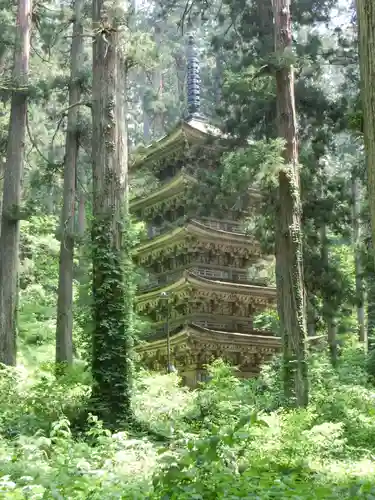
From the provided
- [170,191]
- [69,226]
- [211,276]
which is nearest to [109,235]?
[69,226]

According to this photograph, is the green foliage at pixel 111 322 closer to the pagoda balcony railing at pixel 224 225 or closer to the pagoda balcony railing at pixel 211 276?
the pagoda balcony railing at pixel 211 276

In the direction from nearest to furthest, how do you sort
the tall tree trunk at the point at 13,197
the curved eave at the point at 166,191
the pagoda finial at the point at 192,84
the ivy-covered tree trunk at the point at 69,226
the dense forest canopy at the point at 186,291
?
the dense forest canopy at the point at 186,291 < the tall tree trunk at the point at 13,197 < the ivy-covered tree trunk at the point at 69,226 < the curved eave at the point at 166,191 < the pagoda finial at the point at 192,84

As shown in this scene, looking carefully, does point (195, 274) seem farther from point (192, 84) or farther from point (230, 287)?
point (192, 84)

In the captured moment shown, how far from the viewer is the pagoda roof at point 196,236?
76.3 ft

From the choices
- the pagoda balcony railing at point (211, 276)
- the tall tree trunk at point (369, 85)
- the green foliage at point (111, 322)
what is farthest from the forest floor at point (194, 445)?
the pagoda balcony railing at point (211, 276)

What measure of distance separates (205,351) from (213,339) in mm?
583

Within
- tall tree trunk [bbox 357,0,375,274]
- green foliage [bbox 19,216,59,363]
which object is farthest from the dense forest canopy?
green foliage [bbox 19,216,59,363]

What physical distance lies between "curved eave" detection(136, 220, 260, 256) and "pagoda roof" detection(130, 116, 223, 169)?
283 cm

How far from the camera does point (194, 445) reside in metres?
4.75

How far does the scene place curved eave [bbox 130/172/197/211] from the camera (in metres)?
23.4

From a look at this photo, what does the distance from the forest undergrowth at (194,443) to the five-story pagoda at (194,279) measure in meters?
4.25

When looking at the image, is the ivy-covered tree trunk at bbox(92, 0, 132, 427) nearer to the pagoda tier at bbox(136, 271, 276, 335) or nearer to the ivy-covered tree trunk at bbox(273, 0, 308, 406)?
the ivy-covered tree trunk at bbox(273, 0, 308, 406)

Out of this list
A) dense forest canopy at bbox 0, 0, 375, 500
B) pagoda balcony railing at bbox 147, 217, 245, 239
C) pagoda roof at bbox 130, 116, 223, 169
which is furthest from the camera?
pagoda balcony railing at bbox 147, 217, 245, 239

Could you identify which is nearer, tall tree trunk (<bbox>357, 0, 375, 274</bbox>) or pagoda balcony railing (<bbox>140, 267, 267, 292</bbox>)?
tall tree trunk (<bbox>357, 0, 375, 274</bbox>)
